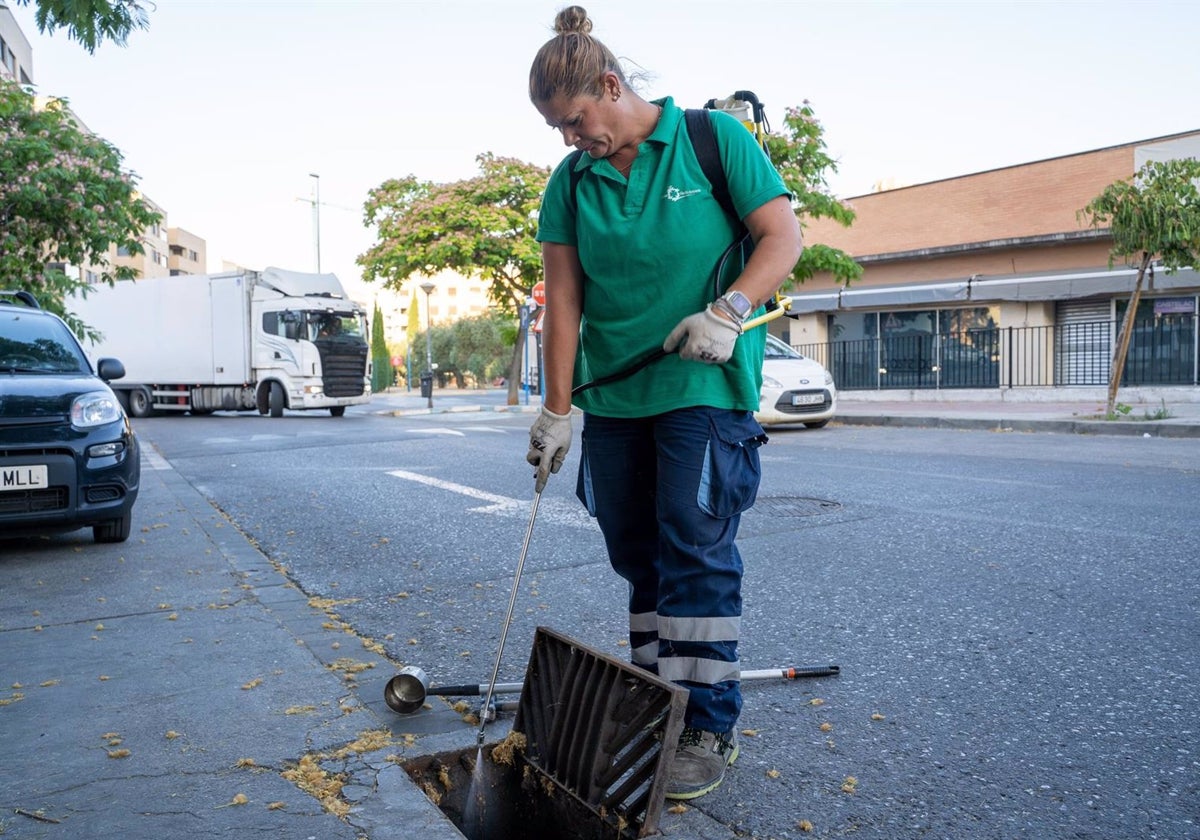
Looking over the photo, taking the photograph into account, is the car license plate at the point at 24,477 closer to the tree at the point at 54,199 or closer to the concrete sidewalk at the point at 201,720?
the concrete sidewalk at the point at 201,720

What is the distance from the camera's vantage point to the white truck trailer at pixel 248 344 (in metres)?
25.1

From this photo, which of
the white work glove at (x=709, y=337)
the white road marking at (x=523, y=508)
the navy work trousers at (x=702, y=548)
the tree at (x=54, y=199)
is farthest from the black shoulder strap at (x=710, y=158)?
the tree at (x=54, y=199)

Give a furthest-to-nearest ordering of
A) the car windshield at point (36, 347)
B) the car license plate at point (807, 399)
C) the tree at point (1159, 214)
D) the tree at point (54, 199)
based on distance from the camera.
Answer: the car license plate at point (807, 399)
the tree at point (1159, 214)
the tree at point (54, 199)
the car windshield at point (36, 347)

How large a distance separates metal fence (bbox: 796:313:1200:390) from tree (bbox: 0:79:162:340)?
17.7 m

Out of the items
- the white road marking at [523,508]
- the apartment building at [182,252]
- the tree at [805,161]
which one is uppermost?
the apartment building at [182,252]

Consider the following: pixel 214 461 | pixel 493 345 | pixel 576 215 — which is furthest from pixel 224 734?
pixel 493 345

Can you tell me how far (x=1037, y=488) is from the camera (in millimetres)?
7781

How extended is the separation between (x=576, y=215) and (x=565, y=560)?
3.01 metres

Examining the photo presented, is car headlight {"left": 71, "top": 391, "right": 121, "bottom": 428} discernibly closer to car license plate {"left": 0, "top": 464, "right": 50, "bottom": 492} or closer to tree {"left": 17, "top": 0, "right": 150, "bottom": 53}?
car license plate {"left": 0, "top": 464, "right": 50, "bottom": 492}

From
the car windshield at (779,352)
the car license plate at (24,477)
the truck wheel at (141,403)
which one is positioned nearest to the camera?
the car license plate at (24,477)

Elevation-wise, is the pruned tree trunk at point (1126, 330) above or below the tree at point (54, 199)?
below

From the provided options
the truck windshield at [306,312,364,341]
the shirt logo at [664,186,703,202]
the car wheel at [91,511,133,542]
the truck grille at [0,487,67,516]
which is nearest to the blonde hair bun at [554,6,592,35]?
the shirt logo at [664,186,703,202]

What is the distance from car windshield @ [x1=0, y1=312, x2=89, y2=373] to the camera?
670cm

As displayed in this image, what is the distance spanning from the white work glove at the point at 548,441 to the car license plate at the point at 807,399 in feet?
40.2
